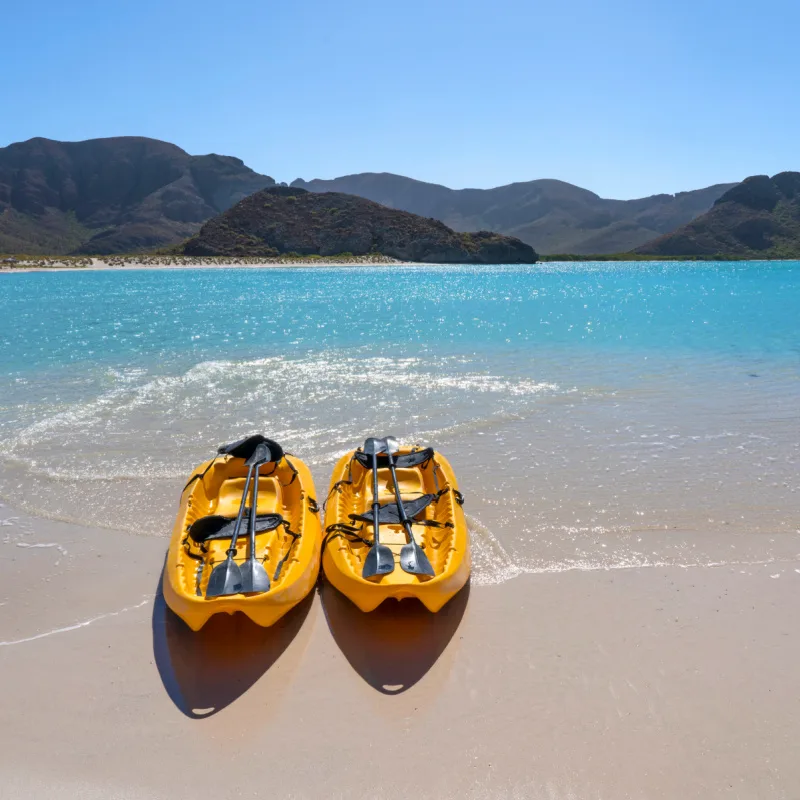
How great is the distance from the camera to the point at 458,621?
473 cm

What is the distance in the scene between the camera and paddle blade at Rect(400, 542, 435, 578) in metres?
4.72

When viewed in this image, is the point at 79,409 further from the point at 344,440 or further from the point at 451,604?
Result: the point at 451,604

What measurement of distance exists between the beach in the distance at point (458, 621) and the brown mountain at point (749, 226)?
165 meters

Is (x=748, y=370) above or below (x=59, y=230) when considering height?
below

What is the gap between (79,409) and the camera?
10.7 metres

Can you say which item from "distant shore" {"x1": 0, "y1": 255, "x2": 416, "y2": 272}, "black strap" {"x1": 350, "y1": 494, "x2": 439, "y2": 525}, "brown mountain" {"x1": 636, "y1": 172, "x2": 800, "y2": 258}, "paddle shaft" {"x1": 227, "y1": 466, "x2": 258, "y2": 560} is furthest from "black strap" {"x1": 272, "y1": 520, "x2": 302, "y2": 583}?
"brown mountain" {"x1": 636, "y1": 172, "x2": 800, "y2": 258}

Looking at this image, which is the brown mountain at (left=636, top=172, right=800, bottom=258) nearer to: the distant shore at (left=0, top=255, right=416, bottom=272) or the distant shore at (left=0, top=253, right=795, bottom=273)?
the distant shore at (left=0, top=253, right=795, bottom=273)

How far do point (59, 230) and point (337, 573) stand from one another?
725 ft

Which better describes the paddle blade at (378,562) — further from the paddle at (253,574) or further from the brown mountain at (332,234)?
the brown mountain at (332,234)

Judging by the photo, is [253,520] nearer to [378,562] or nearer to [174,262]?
[378,562]

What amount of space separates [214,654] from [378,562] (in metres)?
A: 1.35

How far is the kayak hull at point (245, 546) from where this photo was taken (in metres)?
4.36

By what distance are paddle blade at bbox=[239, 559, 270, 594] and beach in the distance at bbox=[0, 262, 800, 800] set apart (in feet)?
1.32

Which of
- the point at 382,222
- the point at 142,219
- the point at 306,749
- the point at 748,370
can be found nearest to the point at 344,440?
the point at 306,749
